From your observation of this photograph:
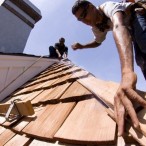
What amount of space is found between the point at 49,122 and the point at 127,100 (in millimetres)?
541

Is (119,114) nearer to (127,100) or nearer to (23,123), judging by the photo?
(127,100)

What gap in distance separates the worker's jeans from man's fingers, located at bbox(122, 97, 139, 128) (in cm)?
67

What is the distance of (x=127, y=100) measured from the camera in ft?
3.51

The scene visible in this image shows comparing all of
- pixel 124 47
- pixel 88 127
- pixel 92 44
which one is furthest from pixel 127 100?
pixel 92 44

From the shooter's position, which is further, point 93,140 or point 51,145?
point 51,145

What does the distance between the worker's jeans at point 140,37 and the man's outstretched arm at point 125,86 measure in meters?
0.23

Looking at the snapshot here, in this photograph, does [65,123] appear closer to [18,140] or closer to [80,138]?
[80,138]

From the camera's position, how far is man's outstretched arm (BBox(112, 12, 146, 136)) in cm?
103

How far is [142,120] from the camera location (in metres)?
1.06

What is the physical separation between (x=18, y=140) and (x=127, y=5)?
3.69 ft

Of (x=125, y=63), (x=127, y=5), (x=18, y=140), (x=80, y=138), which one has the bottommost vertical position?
(x=18, y=140)

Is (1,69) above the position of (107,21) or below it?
below

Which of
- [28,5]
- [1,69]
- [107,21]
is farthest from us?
[28,5]

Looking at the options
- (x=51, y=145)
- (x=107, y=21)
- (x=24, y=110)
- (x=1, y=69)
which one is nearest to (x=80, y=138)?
(x=51, y=145)
